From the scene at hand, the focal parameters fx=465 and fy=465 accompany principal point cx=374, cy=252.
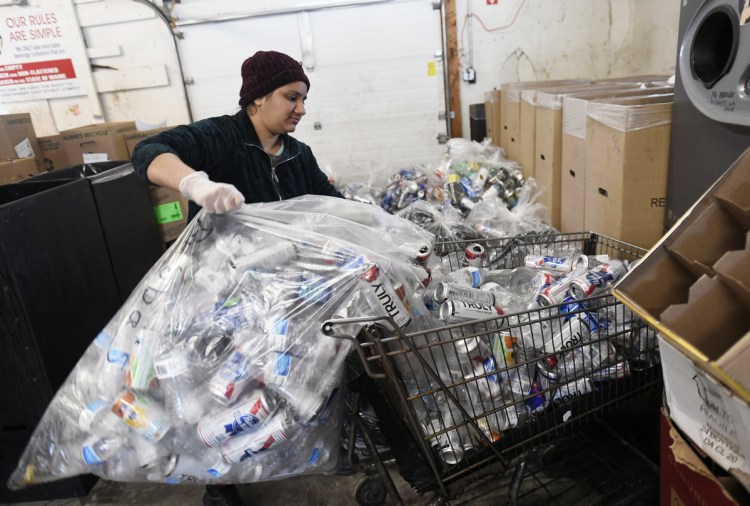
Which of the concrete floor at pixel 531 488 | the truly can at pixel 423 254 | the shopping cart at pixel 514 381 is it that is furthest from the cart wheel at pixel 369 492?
the truly can at pixel 423 254

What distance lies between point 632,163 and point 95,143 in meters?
3.73

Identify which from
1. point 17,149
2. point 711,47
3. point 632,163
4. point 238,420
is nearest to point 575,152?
point 632,163

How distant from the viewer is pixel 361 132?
474 centimetres

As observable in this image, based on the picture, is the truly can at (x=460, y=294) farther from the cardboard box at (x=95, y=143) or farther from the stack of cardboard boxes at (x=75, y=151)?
the cardboard box at (x=95, y=143)

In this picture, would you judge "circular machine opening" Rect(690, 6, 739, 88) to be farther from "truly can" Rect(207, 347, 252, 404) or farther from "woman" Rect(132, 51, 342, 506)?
"truly can" Rect(207, 347, 252, 404)

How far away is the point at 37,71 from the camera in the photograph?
465 centimetres

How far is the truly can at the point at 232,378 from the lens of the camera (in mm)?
1139

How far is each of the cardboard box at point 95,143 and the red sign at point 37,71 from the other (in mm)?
1473

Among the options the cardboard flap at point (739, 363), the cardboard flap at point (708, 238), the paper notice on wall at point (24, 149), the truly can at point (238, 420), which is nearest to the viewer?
the cardboard flap at point (739, 363)

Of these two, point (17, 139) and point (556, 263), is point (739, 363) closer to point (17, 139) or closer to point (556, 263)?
point (556, 263)

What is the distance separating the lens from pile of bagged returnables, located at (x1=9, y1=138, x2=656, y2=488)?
45.3 inches

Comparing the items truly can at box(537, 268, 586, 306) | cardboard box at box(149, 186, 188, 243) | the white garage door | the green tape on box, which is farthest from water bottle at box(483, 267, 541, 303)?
the white garage door

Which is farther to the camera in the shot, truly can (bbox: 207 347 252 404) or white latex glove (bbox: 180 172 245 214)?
white latex glove (bbox: 180 172 245 214)

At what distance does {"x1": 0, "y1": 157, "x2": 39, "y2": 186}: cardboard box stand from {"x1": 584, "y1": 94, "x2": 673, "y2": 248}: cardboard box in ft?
12.2
